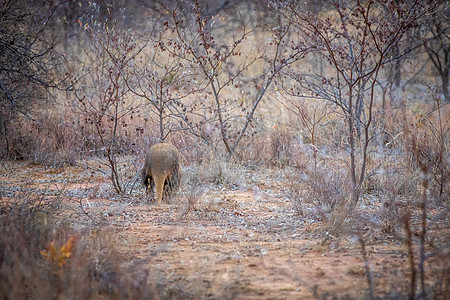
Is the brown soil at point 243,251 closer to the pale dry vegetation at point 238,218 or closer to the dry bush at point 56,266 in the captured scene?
the pale dry vegetation at point 238,218

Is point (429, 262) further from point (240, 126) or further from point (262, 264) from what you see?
point (240, 126)

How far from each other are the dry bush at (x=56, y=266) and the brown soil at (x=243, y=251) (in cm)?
20

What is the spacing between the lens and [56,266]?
3.61m

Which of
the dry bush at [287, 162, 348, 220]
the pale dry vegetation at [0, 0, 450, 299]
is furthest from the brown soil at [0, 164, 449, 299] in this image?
the dry bush at [287, 162, 348, 220]

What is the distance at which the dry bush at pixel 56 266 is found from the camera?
3.15m

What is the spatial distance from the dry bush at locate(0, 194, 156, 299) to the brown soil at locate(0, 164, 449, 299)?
202mm

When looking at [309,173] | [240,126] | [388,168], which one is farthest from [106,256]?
[240,126]

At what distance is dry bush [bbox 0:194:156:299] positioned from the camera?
10.3 ft

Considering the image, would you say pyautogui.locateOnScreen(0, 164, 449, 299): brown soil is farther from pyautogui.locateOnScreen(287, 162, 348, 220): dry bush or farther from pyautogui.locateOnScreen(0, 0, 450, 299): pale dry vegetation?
pyautogui.locateOnScreen(287, 162, 348, 220): dry bush

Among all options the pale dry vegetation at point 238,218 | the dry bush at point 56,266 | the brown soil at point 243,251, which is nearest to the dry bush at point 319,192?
the pale dry vegetation at point 238,218

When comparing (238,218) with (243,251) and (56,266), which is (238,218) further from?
(56,266)

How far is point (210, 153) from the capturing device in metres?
9.45

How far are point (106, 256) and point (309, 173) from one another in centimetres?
408

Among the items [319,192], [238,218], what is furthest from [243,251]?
[319,192]
